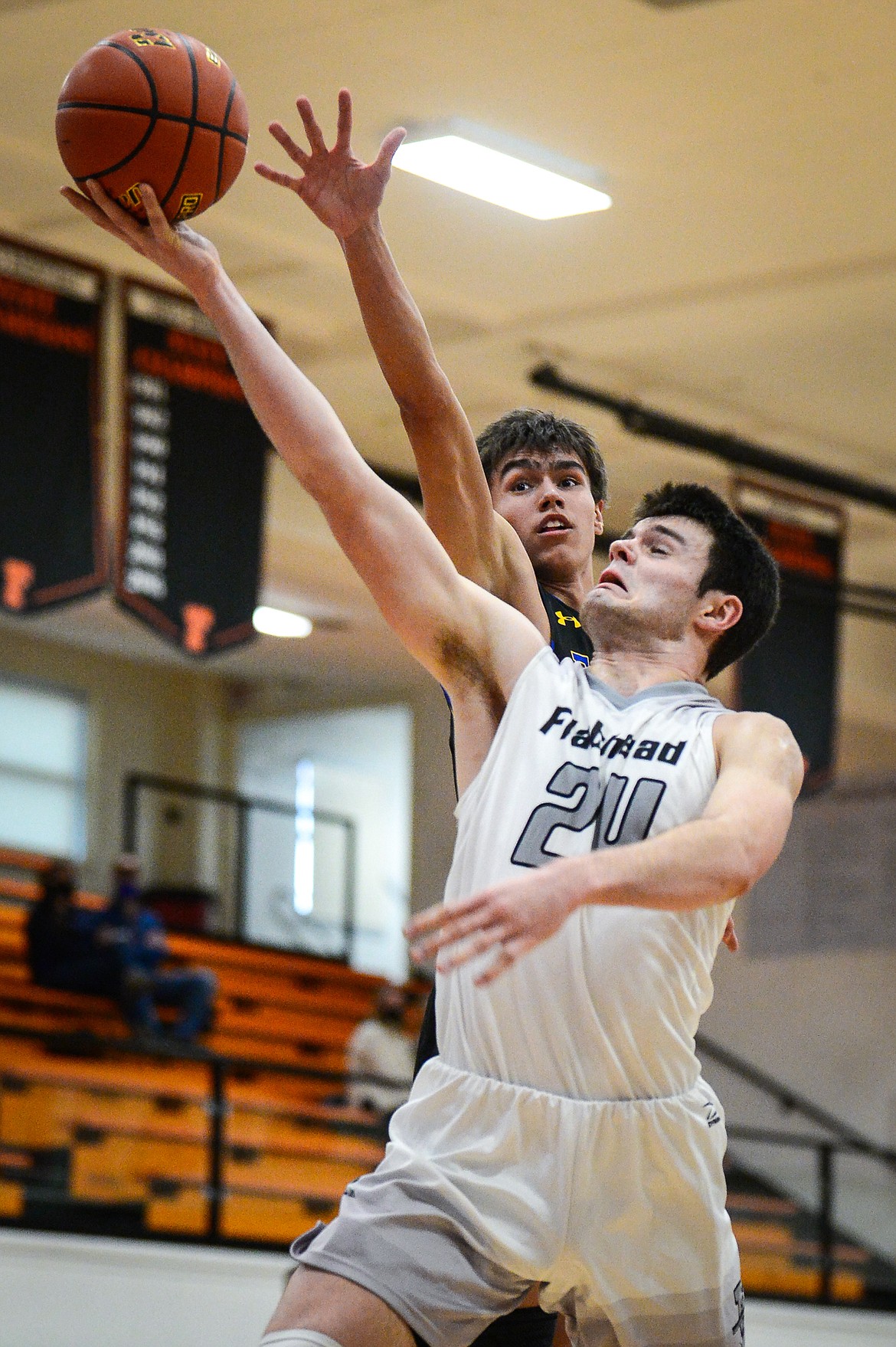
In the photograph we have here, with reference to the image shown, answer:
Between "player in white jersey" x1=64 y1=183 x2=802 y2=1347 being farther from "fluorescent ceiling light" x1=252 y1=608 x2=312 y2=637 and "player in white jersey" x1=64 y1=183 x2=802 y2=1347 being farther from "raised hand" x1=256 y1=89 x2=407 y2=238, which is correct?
"fluorescent ceiling light" x1=252 y1=608 x2=312 y2=637

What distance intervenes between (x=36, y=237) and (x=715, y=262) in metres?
2.90

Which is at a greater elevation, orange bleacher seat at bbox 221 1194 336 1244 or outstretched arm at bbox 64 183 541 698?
outstretched arm at bbox 64 183 541 698

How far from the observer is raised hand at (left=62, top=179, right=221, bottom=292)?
310 cm

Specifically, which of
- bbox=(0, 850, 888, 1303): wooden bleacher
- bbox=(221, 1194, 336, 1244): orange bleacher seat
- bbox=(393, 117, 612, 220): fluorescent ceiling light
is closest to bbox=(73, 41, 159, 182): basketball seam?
bbox=(393, 117, 612, 220): fluorescent ceiling light

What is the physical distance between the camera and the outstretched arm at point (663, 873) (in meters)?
2.34

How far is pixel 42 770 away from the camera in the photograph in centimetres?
1650

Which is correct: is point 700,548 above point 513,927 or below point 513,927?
above

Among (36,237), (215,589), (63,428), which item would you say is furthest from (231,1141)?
(36,237)

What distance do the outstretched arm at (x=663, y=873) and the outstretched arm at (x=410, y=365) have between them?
0.68m

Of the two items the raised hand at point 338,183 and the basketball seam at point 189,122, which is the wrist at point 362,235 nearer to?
the raised hand at point 338,183

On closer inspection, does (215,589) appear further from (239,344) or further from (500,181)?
(239,344)

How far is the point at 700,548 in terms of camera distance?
10.4 feet

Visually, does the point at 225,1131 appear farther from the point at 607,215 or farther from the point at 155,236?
the point at 155,236

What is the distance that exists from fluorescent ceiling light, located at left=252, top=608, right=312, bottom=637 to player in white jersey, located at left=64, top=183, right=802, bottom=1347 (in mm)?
10964
